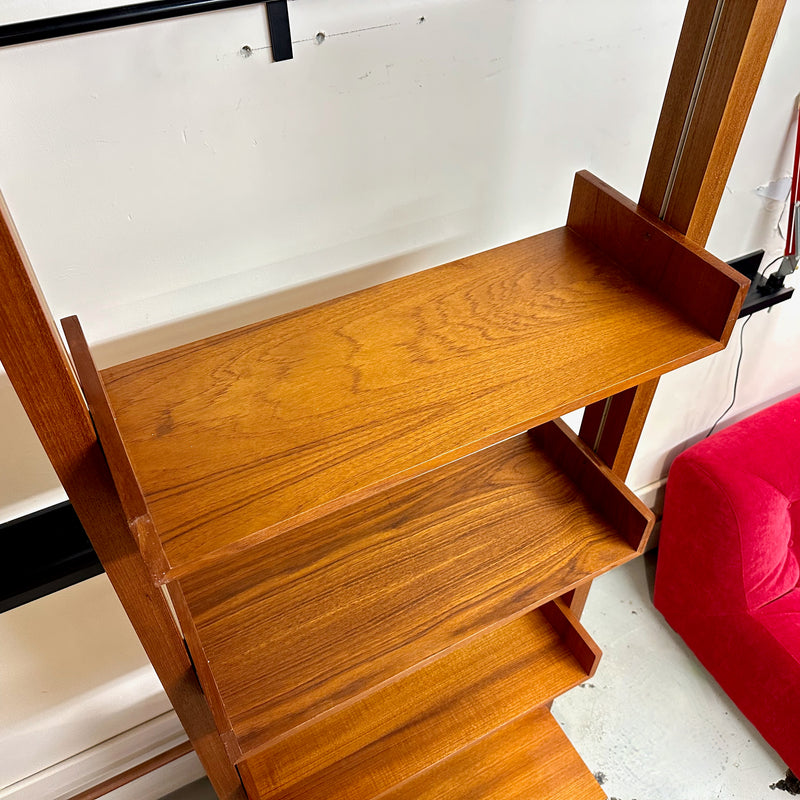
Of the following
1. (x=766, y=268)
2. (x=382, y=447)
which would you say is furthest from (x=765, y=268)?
(x=382, y=447)

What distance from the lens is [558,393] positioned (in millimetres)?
780

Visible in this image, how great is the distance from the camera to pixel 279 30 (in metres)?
0.78

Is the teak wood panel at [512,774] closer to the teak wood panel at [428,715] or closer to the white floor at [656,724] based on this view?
the teak wood panel at [428,715]

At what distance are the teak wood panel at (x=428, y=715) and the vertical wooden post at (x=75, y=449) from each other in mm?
350

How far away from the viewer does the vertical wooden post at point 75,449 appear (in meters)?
0.55

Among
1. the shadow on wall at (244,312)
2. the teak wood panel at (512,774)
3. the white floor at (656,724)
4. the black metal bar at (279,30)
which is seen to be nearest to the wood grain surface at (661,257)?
the shadow on wall at (244,312)

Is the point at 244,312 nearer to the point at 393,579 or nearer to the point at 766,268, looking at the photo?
the point at 393,579

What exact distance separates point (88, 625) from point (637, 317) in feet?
3.49

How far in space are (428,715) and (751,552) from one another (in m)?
0.76

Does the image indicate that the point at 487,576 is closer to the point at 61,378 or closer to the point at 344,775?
the point at 344,775

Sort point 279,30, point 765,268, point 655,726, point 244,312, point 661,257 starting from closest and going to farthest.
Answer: point 279,30
point 661,257
point 244,312
point 765,268
point 655,726

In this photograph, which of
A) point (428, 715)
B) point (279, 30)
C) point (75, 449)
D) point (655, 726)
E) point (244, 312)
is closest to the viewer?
point (75, 449)

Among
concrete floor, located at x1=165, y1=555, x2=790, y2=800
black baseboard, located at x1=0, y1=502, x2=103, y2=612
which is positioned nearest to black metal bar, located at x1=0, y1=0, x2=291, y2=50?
black baseboard, located at x1=0, y1=502, x2=103, y2=612

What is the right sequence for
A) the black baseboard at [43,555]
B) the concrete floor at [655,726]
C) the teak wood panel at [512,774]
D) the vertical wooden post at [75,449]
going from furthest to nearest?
the concrete floor at [655,726] < the teak wood panel at [512,774] < the black baseboard at [43,555] < the vertical wooden post at [75,449]
